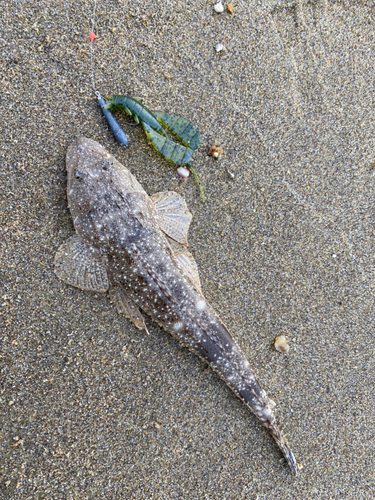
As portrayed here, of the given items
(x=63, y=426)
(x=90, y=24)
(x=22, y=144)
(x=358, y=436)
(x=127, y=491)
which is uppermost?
(x=90, y=24)

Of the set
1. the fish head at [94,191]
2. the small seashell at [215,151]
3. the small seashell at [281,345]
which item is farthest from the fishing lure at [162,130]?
the small seashell at [281,345]

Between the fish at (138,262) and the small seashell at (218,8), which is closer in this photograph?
the fish at (138,262)

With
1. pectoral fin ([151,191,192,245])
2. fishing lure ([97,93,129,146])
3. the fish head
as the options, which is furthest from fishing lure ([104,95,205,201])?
the fish head

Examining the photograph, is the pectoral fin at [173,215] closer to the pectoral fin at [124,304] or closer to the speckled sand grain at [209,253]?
the speckled sand grain at [209,253]

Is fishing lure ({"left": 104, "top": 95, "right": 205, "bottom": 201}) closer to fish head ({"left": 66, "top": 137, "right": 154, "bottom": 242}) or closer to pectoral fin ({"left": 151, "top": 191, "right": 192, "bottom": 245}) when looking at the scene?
pectoral fin ({"left": 151, "top": 191, "right": 192, "bottom": 245})

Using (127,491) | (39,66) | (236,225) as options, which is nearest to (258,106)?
(236,225)

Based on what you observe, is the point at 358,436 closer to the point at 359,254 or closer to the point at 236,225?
the point at 359,254
